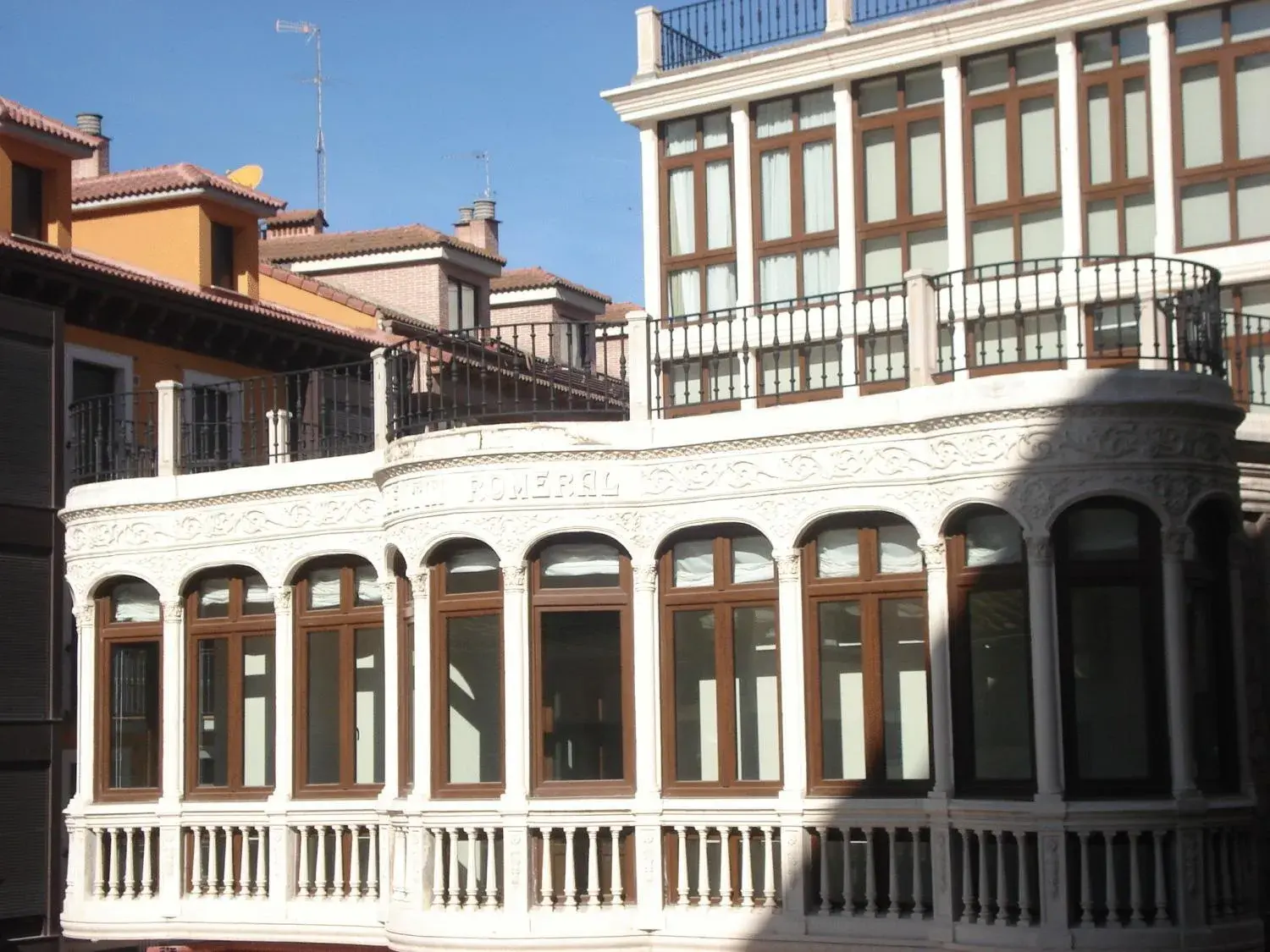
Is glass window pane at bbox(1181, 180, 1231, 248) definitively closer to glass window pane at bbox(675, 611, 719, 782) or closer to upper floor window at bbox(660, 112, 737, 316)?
upper floor window at bbox(660, 112, 737, 316)

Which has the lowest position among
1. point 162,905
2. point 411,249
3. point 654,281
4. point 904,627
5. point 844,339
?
point 162,905

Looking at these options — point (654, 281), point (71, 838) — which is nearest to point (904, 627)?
point (71, 838)

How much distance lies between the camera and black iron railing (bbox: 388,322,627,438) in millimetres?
20578

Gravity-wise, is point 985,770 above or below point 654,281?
below

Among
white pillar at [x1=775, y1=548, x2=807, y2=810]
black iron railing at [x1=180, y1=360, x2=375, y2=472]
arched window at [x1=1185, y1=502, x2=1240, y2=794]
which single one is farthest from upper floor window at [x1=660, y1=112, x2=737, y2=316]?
arched window at [x1=1185, y1=502, x2=1240, y2=794]

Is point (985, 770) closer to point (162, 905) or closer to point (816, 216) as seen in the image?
point (162, 905)

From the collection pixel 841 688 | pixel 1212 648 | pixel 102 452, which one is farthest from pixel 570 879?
pixel 102 452

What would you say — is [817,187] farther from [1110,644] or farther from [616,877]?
[616,877]

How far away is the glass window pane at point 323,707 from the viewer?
22.0 metres

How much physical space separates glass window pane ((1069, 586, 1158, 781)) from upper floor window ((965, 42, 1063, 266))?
9.29 metres

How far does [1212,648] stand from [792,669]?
11.3ft

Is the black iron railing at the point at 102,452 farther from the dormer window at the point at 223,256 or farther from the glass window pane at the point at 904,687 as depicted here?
the dormer window at the point at 223,256

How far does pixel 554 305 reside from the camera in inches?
1829

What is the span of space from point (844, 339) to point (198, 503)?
6910 millimetres
